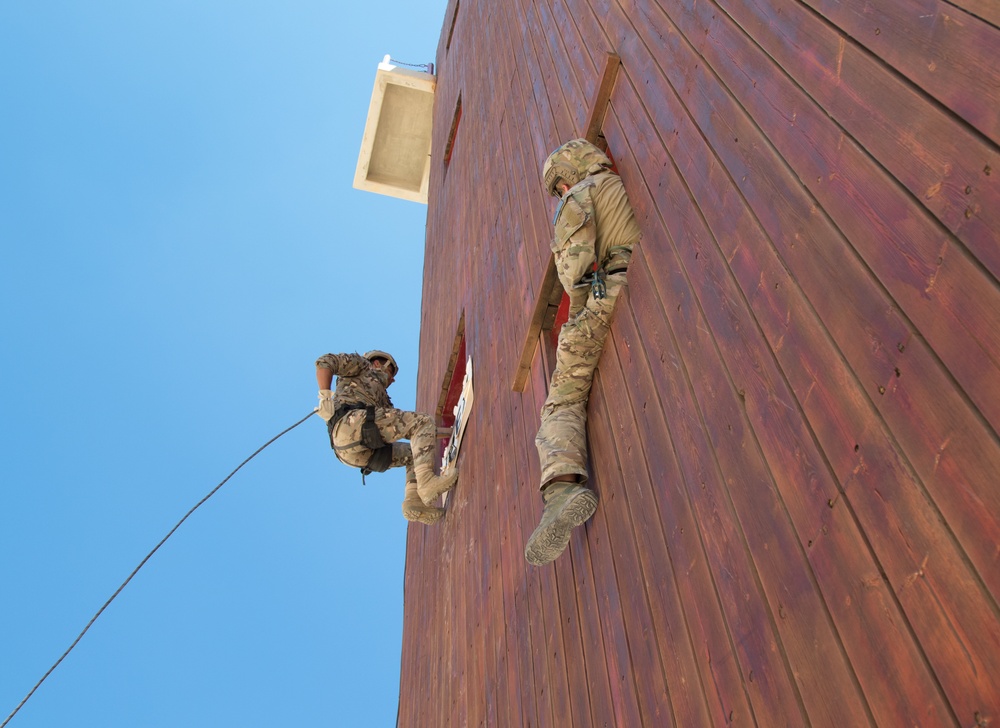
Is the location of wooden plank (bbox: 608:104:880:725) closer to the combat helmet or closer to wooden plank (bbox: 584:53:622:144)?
the combat helmet

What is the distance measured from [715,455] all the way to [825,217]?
2.18ft

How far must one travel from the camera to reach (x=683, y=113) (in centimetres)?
304

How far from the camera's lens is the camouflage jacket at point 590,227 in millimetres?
3412

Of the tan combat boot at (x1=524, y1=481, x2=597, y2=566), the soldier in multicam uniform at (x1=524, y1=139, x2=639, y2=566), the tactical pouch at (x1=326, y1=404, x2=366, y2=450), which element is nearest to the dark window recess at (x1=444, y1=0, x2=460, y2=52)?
the tactical pouch at (x1=326, y1=404, x2=366, y2=450)

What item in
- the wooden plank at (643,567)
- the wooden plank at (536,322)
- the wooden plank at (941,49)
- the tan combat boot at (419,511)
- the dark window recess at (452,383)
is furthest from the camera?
the dark window recess at (452,383)

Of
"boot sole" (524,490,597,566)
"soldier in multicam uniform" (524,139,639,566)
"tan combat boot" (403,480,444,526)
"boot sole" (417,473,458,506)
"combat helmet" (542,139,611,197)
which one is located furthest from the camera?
"tan combat boot" (403,480,444,526)

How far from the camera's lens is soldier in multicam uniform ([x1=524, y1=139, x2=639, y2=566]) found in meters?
3.34

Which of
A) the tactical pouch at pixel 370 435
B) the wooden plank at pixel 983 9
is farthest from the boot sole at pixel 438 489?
the wooden plank at pixel 983 9

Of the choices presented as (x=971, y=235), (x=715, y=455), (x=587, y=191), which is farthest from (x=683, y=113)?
(x=971, y=235)

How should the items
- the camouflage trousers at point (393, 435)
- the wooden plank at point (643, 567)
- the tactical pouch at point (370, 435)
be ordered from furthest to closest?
the tactical pouch at point (370, 435), the camouflage trousers at point (393, 435), the wooden plank at point (643, 567)

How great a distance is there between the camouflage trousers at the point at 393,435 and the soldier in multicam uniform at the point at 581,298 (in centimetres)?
317

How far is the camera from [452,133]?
11.2 meters

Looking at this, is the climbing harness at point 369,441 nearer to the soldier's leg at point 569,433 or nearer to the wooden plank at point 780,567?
the soldier's leg at point 569,433

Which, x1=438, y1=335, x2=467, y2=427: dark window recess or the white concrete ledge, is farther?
the white concrete ledge
